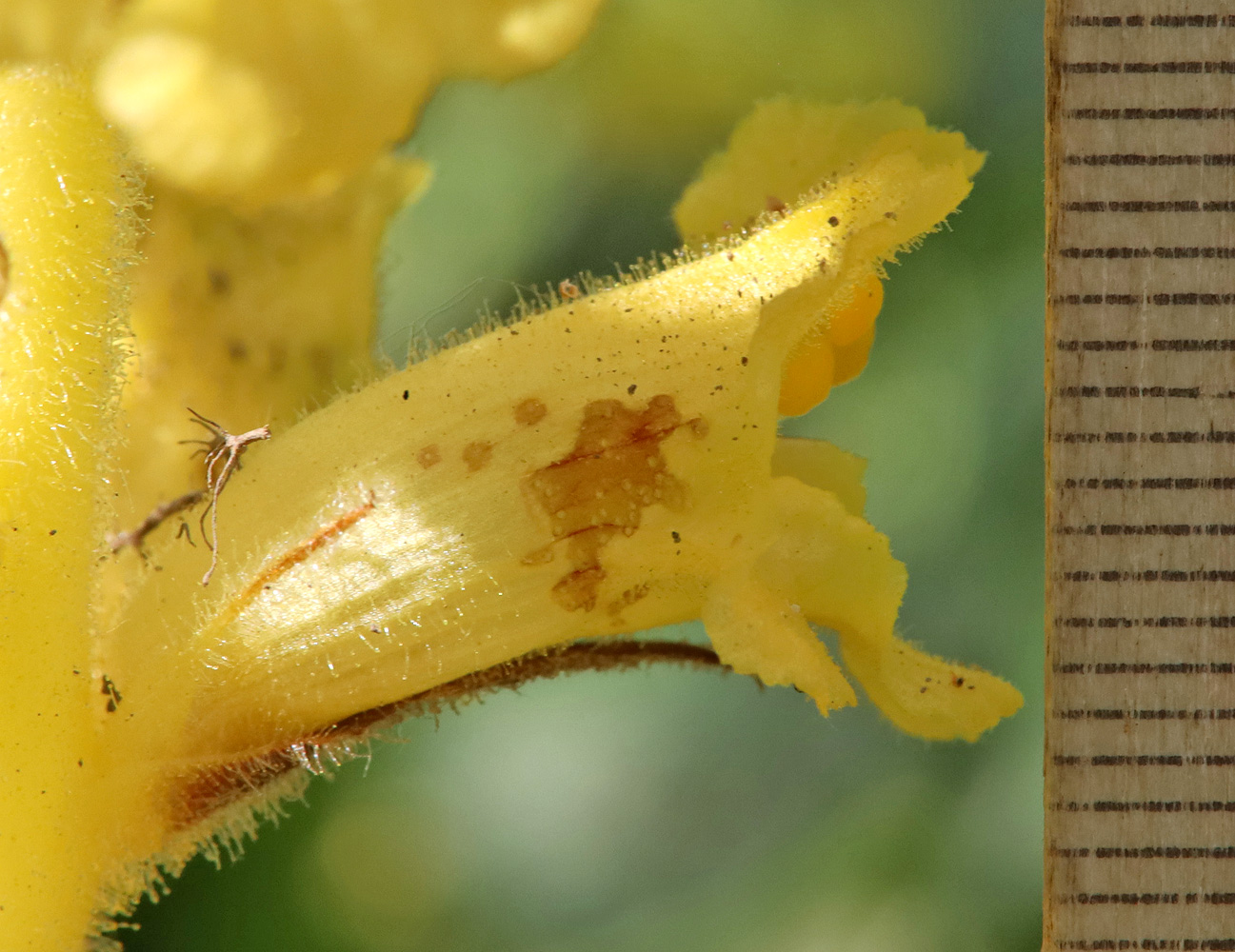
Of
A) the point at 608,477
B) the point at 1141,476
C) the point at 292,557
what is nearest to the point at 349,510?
the point at 292,557

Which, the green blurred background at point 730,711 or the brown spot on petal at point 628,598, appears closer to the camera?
the brown spot on petal at point 628,598

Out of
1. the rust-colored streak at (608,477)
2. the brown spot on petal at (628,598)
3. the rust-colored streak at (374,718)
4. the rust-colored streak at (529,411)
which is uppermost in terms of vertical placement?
the rust-colored streak at (529,411)

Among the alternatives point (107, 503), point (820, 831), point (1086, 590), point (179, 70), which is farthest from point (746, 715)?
point (179, 70)

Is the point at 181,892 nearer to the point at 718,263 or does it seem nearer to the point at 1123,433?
the point at 718,263

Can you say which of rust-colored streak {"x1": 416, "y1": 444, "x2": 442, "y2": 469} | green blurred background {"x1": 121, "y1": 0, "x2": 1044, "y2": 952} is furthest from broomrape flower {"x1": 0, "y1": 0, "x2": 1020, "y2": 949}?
green blurred background {"x1": 121, "y1": 0, "x2": 1044, "y2": 952}

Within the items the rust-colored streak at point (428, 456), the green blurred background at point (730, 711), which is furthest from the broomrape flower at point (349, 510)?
the green blurred background at point (730, 711)

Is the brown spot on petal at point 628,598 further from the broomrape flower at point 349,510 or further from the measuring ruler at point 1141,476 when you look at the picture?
the measuring ruler at point 1141,476

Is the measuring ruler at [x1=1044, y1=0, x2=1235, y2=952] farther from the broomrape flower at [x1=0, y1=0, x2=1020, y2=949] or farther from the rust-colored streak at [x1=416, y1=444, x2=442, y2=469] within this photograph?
the rust-colored streak at [x1=416, y1=444, x2=442, y2=469]
